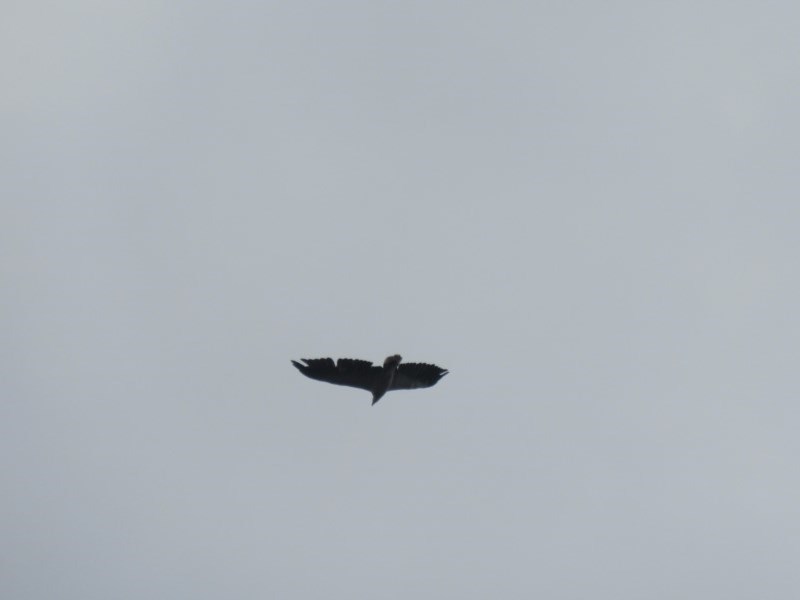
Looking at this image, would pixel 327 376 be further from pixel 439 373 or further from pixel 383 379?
pixel 439 373

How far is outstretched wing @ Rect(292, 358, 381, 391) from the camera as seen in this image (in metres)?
27.5

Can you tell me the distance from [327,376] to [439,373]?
11.8 ft

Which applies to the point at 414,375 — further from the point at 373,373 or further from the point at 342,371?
the point at 342,371

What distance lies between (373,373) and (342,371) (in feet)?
3.19

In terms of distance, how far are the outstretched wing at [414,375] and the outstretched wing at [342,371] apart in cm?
83

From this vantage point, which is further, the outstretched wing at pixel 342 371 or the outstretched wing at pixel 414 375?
the outstretched wing at pixel 414 375

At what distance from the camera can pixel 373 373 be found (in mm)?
28125

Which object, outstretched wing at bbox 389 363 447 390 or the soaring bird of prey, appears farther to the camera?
outstretched wing at bbox 389 363 447 390

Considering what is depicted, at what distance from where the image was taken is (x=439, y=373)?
28.9m

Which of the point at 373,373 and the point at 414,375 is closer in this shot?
the point at 373,373

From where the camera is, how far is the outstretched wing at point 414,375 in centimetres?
2861

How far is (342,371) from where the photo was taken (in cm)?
2783

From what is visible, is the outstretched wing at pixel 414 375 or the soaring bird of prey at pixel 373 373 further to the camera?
the outstretched wing at pixel 414 375

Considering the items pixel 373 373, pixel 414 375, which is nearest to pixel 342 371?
pixel 373 373
